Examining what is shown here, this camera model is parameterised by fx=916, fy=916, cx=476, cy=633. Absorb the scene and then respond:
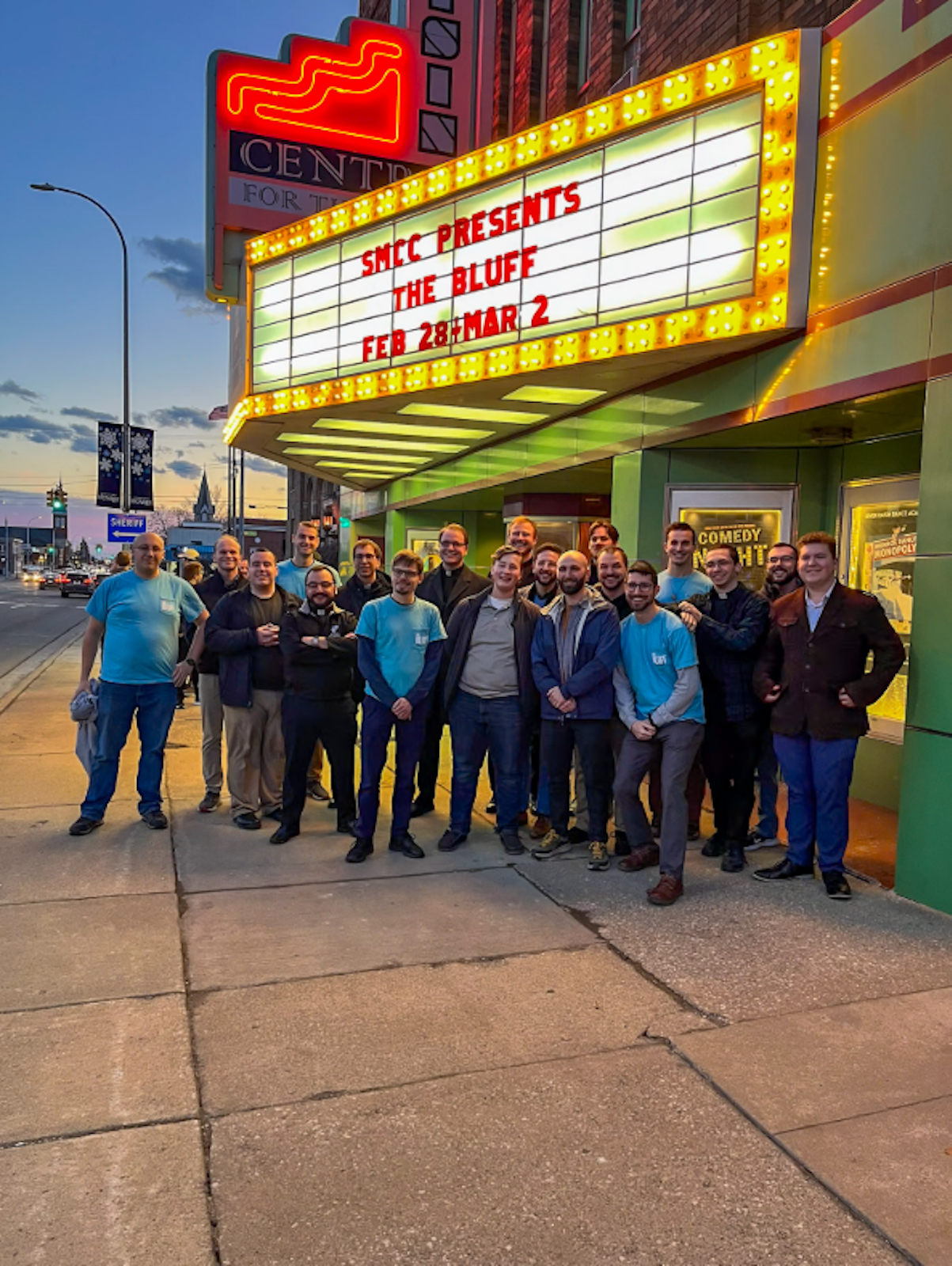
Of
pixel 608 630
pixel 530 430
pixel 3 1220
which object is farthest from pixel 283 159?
pixel 3 1220

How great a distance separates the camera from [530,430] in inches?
433

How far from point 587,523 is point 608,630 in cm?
727

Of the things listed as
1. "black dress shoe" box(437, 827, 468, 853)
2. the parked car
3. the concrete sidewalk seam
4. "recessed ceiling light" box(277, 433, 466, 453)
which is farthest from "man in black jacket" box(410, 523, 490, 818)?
the parked car

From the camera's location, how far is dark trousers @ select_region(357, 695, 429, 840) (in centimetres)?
585

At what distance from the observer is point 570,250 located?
7250mm

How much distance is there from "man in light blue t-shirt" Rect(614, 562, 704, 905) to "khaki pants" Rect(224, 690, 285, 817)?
250 cm

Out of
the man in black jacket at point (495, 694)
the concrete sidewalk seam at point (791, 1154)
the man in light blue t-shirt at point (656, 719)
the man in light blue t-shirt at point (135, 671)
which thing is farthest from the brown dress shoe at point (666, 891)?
the man in light blue t-shirt at point (135, 671)

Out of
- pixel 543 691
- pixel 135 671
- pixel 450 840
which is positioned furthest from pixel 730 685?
pixel 135 671

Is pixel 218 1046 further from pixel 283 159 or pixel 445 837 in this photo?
pixel 283 159

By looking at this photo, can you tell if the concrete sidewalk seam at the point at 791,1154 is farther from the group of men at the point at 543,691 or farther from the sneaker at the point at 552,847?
the sneaker at the point at 552,847

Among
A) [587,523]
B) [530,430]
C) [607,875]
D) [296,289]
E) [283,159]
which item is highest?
[283,159]

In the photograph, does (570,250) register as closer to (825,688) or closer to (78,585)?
(825,688)

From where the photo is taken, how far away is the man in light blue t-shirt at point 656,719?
16.9ft

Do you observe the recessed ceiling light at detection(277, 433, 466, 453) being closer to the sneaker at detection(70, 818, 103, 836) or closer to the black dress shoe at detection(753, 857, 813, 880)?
the sneaker at detection(70, 818, 103, 836)
